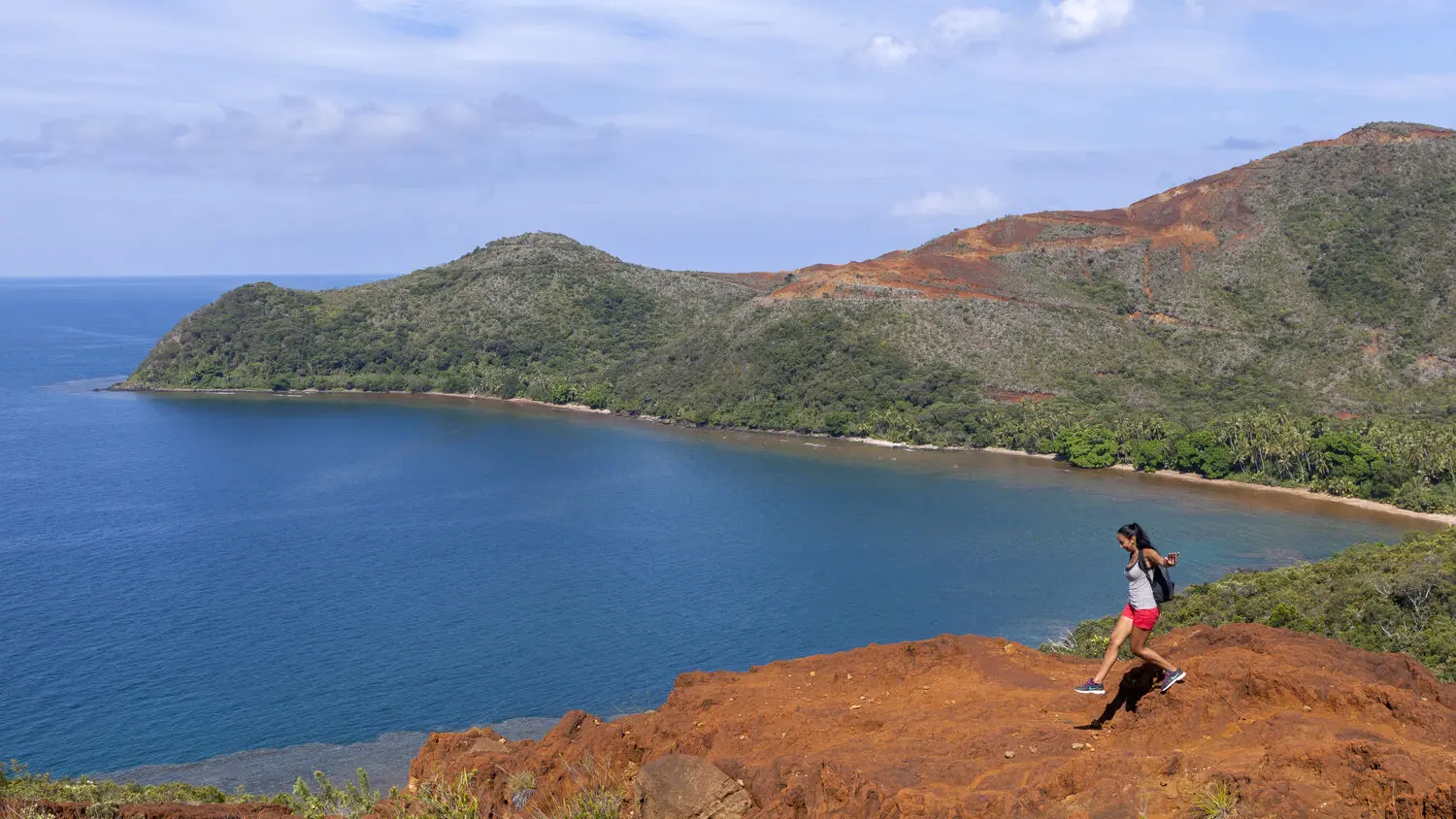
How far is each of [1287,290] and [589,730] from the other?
386 ft

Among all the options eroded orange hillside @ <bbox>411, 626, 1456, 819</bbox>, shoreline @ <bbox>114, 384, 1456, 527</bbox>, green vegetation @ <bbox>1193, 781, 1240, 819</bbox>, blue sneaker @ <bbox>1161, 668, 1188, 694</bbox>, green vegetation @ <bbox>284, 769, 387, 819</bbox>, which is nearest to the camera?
green vegetation @ <bbox>1193, 781, 1240, 819</bbox>

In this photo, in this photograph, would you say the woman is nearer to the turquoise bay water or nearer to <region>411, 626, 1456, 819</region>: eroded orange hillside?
<region>411, 626, 1456, 819</region>: eroded orange hillside

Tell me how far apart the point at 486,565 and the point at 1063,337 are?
7257 cm

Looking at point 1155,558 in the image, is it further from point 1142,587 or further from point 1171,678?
point 1171,678

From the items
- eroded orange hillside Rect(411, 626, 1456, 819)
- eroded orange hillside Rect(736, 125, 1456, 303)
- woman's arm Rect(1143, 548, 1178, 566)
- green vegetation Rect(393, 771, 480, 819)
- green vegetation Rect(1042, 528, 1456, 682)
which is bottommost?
green vegetation Rect(1042, 528, 1456, 682)

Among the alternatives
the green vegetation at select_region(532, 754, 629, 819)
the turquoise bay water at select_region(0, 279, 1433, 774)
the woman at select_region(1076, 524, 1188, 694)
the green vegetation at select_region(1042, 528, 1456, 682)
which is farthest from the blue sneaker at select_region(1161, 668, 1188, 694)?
the turquoise bay water at select_region(0, 279, 1433, 774)

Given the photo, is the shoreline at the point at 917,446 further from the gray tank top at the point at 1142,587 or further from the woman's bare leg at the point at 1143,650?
the gray tank top at the point at 1142,587

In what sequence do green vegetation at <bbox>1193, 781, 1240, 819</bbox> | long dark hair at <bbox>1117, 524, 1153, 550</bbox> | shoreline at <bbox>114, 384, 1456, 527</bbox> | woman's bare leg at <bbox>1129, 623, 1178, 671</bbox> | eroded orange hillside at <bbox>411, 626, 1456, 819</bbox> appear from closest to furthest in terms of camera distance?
1. green vegetation at <bbox>1193, 781, 1240, 819</bbox>
2. eroded orange hillside at <bbox>411, 626, 1456, 819</bbox>
3. long dark hair at <bbox>1117, 524, 1153, 550</bbox>
4. woman's bare leg at <bbox>1129, 623, 1178, 671</bbox>
5. shoreline at <bbox>114, 384, 1456, 527</bbox>

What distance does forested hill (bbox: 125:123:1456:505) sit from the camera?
100000 millimetres

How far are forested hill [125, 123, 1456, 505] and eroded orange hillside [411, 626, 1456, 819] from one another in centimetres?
6819

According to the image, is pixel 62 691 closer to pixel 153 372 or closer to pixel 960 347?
pixel 960 347

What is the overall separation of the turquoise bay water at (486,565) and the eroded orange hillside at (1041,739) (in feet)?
78.4

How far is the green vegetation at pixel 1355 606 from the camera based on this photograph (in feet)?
110

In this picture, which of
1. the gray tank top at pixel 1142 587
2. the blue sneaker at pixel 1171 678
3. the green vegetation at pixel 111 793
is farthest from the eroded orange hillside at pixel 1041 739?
the green vegetation at pixel 111 793
